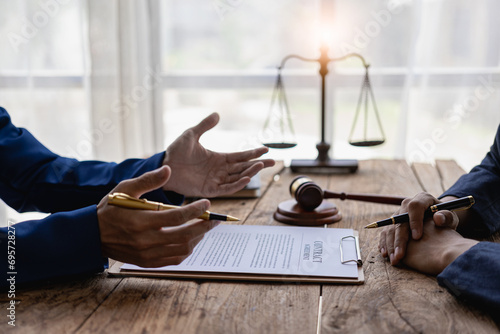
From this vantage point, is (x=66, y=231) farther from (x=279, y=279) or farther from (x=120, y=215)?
(x=279, y=279)

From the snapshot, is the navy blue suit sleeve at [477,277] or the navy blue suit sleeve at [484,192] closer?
the navy blue suit sleeve at [477,277]

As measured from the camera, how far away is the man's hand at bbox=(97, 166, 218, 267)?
80cm

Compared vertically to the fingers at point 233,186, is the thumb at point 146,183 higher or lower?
higher

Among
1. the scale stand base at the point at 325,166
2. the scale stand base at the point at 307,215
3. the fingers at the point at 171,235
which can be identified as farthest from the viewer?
the scale stand base at the point at 325,166

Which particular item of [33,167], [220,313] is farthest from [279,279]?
[33,167]

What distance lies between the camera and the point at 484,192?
1179 millimetres

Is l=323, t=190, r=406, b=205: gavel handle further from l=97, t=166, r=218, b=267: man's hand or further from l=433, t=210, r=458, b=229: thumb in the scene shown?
l=97, t=166, r=218, b=267: man's hand

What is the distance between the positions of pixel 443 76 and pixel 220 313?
2258 millimetres

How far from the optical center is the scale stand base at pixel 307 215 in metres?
1.21

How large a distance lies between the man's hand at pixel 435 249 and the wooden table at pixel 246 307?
0.02 metres

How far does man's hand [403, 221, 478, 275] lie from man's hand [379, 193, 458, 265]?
0.01 meters

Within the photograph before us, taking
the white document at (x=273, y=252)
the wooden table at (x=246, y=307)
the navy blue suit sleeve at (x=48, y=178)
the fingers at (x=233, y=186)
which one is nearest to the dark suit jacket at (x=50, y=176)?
the navy blue suit sleeve at (x=48, y=178)

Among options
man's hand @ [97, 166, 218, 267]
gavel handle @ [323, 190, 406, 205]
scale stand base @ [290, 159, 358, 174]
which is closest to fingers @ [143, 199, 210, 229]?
man's hand @ [97, 166, 218, 267]

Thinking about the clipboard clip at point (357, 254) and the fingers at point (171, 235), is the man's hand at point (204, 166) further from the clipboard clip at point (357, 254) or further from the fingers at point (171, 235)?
the fingers at point (171, 235)
